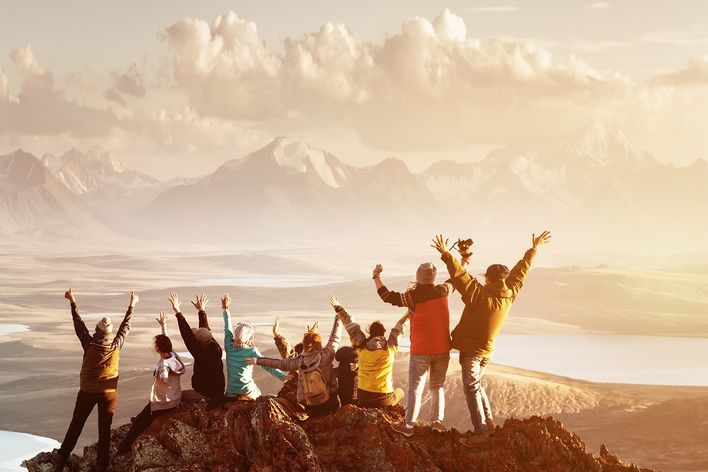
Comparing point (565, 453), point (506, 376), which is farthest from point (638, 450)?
point (565, 453)

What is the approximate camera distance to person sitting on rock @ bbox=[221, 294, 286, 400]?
10.9 m

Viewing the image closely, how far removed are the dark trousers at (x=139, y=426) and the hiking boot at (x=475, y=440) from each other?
3.97 m

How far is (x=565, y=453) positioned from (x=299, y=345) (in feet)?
12.5

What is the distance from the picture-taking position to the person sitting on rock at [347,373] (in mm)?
11297

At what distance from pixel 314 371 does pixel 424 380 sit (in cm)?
145

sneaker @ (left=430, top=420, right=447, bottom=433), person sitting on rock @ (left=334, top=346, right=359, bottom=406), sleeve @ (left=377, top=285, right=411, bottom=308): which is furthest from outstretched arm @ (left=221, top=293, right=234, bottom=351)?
sneaker @ (left=430, top=420, right=447, bottom=433)

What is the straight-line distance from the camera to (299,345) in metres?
11.4

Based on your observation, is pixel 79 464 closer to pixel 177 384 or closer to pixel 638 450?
pixel 177 384

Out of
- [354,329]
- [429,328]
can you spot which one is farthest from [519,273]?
[354,329]

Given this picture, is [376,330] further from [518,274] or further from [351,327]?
[518,274]

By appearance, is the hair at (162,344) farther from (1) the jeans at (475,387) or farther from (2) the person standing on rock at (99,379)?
(1) the jeans at (475,387)

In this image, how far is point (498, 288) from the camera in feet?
35.0

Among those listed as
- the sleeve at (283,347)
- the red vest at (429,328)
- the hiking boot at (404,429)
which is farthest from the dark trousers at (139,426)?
the red vest at (429,328)

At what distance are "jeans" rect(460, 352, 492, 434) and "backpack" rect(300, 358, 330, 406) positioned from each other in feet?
6.04
